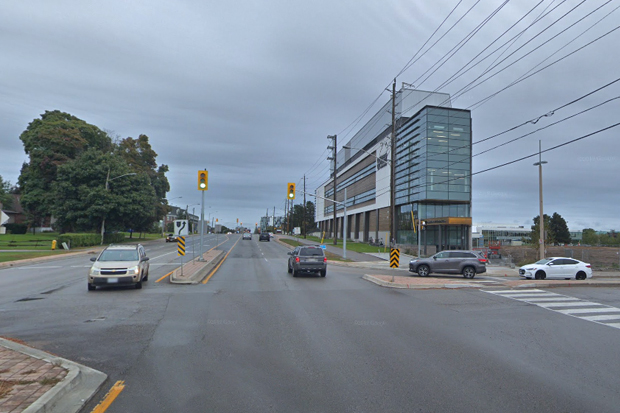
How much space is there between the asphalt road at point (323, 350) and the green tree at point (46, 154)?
52.0m

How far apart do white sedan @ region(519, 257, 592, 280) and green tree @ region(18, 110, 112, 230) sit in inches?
2153

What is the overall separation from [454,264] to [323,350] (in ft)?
62.7

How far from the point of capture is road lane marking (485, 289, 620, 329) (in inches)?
475

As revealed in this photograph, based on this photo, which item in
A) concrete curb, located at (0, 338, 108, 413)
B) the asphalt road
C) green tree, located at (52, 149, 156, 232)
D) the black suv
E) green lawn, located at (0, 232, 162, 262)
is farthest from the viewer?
green tree, located at (52, 149, 156, 232)

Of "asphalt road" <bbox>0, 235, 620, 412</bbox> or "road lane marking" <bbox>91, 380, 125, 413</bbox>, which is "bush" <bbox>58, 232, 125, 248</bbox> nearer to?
"asphalt road" <bbox>0, 235, 620, 412</bbox>

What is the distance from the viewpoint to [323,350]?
791 centimetres

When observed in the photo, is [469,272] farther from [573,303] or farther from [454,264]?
[573,303]

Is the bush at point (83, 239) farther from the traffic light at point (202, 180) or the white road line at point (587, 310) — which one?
the white road line at point (587, 310)

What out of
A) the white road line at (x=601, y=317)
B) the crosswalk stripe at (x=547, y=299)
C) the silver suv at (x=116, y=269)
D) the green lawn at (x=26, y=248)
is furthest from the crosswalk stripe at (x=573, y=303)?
the green lawn at (x=26, y=248)

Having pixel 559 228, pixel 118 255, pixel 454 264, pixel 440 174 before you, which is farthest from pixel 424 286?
pixel 559 228

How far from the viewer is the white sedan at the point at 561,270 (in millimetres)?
24953

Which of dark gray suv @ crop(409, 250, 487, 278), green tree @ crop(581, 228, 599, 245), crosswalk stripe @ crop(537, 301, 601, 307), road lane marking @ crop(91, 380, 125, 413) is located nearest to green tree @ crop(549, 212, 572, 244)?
green tree @ crop(581, 228, 599, 245)

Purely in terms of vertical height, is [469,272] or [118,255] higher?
[118,255]

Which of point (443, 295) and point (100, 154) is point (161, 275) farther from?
point (100, 154)
